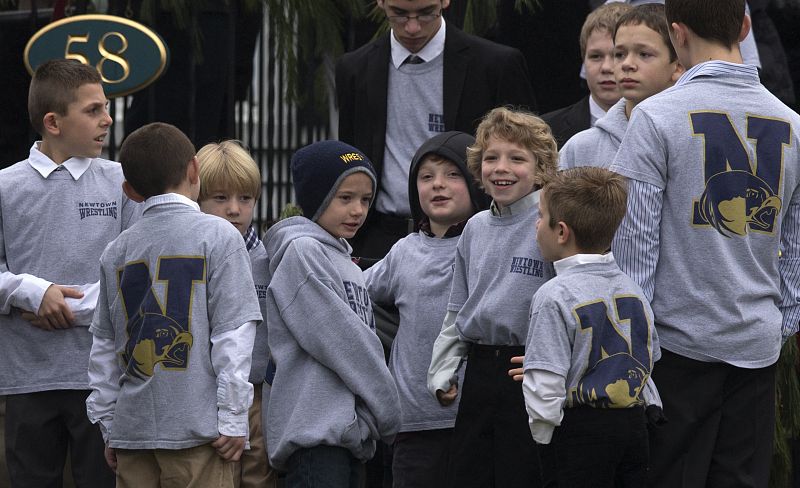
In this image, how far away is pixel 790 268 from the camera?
14.7ft

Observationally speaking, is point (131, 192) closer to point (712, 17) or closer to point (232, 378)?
point (232, 378)

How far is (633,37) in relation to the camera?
508 cm

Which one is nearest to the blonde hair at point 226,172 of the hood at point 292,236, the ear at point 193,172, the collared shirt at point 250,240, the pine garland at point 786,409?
the collared shirt at point 250,240

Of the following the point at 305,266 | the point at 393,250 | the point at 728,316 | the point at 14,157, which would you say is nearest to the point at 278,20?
the point at 14,157

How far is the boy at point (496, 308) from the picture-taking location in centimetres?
455

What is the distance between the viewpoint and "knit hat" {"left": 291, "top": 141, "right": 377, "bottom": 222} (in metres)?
4.78

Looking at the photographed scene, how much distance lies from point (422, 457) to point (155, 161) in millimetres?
1461

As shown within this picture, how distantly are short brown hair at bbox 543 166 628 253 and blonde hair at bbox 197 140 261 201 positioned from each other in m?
1.39

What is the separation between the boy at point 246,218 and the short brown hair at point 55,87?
594 millimetres

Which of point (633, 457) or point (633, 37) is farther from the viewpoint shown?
point (633, 37)

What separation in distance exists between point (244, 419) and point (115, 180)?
1.36 meters

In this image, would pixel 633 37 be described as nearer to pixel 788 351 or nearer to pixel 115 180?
pixel 788 351

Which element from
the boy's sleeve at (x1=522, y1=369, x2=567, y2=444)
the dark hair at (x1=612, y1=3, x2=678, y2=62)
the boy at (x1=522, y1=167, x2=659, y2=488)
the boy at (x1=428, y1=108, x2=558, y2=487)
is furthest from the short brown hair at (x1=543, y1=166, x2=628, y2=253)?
the dark hair at (x1=612, y1=3, x2=678, y2=62)

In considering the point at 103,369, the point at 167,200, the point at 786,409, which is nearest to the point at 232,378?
the point at 103,369
